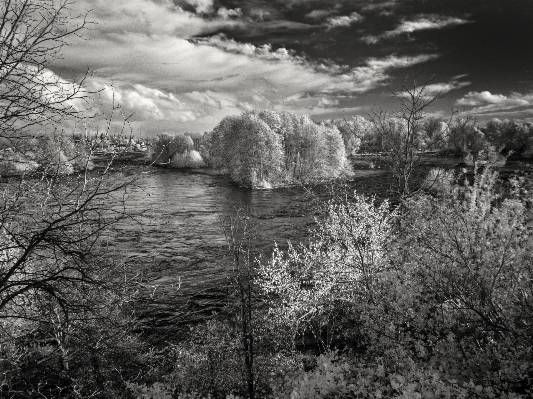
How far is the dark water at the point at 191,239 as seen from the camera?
62.1 ft

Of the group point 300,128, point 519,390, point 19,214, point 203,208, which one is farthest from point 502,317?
point 300,128

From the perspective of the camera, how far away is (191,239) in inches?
1172

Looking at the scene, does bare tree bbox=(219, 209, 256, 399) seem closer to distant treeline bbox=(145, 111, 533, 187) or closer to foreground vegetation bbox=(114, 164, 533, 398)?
foreground vegetation bbox=(114, 164, 533, 398)

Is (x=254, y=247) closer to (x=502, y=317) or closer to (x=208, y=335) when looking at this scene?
(x=208, y=335)

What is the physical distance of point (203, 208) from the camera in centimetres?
4081

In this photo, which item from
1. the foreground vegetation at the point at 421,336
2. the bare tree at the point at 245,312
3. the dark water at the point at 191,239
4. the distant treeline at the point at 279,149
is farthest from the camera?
the distant treeline at the point at 279,149

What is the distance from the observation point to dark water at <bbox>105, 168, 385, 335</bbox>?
1893cm

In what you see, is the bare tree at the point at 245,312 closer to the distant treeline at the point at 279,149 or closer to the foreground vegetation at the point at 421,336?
the foreground vegetation at the point at 421,336

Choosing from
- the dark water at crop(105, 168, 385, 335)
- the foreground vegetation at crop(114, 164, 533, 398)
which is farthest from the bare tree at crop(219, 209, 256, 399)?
the dark water at crop(105, 168, 385, 335)

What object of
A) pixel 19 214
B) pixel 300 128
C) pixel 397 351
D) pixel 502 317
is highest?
pixel 300 128

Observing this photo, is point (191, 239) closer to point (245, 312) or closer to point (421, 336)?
point (245, 312)

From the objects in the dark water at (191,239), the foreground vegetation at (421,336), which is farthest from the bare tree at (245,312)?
the dark water at (191,239)

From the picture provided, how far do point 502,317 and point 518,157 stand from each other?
95.1 metres

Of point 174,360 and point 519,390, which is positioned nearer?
point 519,390
